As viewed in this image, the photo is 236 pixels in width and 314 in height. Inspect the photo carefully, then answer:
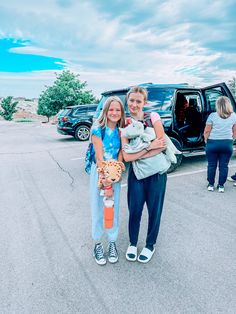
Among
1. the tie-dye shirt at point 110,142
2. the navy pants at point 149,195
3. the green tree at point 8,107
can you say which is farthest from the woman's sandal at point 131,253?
the green tree at point 8,107

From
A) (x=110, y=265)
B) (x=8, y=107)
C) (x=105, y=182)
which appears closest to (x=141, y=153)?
(x=105, y=182)

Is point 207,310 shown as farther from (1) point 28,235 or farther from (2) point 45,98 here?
(2) point 45,98

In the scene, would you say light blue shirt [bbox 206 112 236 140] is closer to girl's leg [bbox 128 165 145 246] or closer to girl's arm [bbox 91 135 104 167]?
girl's leg [bbox 128 165 145 246]

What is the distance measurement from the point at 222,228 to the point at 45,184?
3668 mm

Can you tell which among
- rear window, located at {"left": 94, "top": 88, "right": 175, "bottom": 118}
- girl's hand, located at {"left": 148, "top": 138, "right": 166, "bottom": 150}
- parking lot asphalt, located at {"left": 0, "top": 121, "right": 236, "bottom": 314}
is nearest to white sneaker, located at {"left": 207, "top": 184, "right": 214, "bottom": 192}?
parking lot asphalt, located at {"left": 0, "top": 121, "right": 236, "bottom": 314}

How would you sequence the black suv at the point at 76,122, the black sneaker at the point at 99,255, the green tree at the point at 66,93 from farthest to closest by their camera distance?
the green tree at the point at 66,93, the black suv at the point at 76,122, the black sneaker at the point at 99,255

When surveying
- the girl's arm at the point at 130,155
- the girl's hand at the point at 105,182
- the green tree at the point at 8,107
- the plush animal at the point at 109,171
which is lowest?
the green tree at the point at 8,107

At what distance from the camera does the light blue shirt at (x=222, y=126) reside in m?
4.57

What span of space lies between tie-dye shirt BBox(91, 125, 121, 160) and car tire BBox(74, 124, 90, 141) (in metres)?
9.86

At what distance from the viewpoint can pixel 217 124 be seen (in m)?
4.61

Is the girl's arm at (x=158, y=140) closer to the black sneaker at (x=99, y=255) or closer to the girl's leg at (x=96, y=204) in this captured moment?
the girl's leg at (x=96, y=204)

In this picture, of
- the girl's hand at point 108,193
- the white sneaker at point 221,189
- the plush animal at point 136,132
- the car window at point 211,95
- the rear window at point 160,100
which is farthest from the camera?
the car window at point 211,95

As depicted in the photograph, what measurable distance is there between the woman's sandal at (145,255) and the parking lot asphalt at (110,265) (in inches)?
2.7

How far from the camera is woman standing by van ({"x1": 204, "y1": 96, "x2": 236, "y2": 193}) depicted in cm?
451
